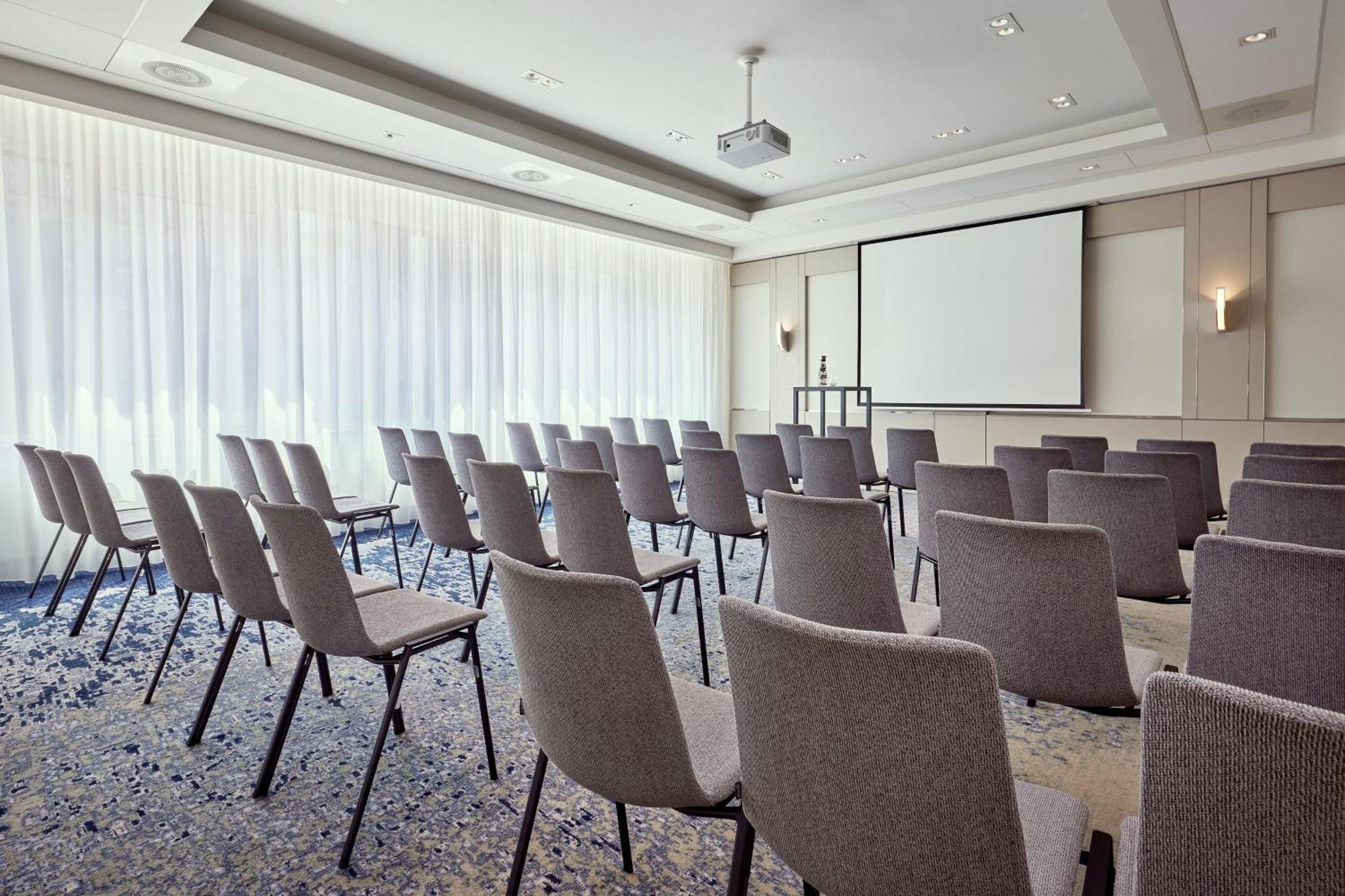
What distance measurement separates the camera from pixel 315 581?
1913mm

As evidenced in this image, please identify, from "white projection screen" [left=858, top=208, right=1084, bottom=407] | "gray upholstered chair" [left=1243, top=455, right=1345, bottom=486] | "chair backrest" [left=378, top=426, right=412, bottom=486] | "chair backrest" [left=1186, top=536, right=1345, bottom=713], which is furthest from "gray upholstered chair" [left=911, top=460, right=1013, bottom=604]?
"white projection screen" [left=858, top=208, right=1084, bottom=407]

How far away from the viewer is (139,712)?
2.59 m

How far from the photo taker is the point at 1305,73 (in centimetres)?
452

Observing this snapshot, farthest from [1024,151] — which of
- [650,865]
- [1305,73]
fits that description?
[650,865]

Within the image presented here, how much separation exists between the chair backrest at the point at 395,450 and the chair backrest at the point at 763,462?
7.24 ft

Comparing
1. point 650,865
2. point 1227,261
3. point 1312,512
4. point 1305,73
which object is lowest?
point 650,865

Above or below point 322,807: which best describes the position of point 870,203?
above

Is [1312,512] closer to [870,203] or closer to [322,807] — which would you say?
[322,807]

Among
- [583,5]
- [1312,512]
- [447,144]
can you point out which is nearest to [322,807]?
[1312,512]

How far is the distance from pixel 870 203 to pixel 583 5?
424cm

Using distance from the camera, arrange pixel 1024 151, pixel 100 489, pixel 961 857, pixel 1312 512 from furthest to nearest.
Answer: pixel 1024 151 < pixel 100 489 < pixel 1312 512 < pixel 961 857

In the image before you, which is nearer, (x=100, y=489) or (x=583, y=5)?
(x=100, y=489)

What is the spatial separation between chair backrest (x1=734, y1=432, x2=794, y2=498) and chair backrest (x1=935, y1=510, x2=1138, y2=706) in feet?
7.90

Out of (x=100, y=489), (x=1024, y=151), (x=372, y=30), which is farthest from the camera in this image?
(x=1024, y=151)
